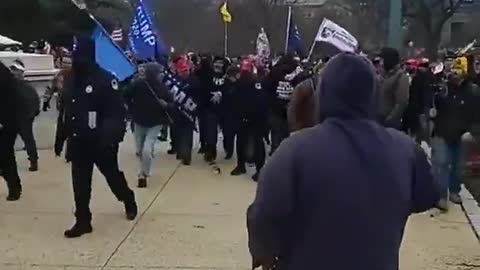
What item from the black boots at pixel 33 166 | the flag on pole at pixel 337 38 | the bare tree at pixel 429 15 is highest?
the flag on pole at pixel 337 38

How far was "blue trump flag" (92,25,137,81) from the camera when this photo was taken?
29.6 ft

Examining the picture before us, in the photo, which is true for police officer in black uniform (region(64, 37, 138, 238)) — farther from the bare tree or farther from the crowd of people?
the bare tree

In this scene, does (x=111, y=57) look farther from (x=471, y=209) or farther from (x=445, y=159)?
(x=471, y=209)

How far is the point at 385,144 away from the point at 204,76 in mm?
10232

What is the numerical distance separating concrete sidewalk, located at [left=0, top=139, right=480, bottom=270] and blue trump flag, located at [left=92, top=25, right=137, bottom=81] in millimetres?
1414

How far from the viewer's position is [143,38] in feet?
43.0

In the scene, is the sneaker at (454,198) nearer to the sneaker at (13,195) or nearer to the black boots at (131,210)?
the black boots at (131,210)

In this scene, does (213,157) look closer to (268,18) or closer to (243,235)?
(243,235)

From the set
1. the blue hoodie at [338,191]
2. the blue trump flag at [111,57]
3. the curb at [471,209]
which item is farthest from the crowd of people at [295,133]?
the blue trump flag at [111,57]

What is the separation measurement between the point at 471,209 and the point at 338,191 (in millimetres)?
6860

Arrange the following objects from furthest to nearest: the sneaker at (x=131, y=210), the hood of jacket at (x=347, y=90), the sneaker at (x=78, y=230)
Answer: the sneaker at (x=131, y=210), the sneaker at (x=78, y=230), the hood of jacket at (x=347, y=90)

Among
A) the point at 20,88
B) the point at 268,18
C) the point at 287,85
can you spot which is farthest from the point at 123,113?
the point at 268,18

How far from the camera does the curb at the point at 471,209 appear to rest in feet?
29.0

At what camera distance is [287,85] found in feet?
38.3
